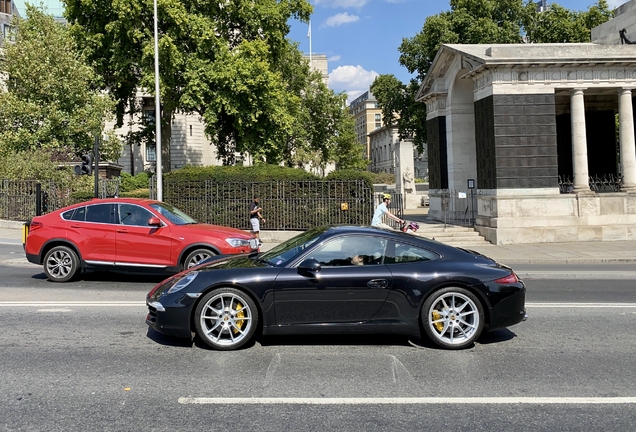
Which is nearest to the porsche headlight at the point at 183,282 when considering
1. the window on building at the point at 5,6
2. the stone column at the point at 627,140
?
the stone column at the point at 627,140

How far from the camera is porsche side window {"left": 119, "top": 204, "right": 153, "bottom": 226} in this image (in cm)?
1064

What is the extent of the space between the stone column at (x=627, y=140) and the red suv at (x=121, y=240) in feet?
52.3

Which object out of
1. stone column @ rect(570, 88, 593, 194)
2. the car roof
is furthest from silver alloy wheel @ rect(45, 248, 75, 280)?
stone column @ rect(570, 88, 593, 194)

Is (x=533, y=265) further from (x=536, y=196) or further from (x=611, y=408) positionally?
(x=611, y=408)

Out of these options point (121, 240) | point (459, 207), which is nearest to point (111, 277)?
point (121, 240)

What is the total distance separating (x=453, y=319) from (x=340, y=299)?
1.29 metres

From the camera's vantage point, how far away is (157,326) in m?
5.89

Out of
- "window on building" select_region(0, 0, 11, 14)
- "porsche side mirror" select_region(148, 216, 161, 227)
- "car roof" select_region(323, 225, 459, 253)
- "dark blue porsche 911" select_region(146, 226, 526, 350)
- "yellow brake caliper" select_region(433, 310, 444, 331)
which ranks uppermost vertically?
"window on building" select_region(0, 0, 11, 14)

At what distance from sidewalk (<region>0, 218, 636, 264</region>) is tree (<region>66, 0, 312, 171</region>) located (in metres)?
9.56

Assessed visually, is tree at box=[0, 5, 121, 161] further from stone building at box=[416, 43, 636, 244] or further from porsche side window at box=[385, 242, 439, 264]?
porsche side window at box=[385, 242, 439, 264]

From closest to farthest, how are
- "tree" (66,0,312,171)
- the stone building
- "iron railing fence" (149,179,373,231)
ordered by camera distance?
the stone building → "iron railing fence" (149,179,373,231) → "tree" (66,0,312,171)

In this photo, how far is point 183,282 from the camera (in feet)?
19.7

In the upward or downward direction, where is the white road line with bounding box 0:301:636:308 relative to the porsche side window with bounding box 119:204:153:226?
downward

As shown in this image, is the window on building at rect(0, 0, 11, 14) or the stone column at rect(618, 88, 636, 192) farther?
the window on building at rect(0, 0, 11, 14)
